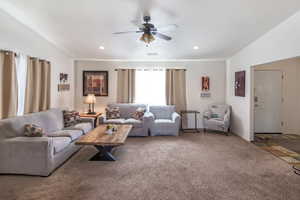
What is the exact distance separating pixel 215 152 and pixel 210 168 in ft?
2.98

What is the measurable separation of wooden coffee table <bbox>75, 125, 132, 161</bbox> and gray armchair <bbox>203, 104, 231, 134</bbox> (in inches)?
116

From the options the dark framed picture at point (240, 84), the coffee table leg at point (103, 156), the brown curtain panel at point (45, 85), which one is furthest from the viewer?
the dark framed picture at point (240, 84)

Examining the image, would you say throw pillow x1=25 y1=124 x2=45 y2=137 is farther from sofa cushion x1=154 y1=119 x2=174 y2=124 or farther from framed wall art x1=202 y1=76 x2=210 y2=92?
framed wall art x1=202 y1=76 x2=210 y2=92

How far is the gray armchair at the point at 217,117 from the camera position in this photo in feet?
18.3

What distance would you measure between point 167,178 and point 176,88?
3.80 meters

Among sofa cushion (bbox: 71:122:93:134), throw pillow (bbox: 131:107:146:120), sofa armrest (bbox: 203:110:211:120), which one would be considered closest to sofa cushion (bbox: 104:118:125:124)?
throw pillow (bbox: 131:107:146:120)

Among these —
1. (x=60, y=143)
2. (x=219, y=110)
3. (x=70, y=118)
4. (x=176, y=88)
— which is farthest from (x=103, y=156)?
(x=219, y=110)

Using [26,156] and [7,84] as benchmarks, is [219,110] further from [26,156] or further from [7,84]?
[7,84]

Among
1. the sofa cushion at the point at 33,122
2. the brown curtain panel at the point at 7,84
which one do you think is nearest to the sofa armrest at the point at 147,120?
the sofa cushion at the point at 33,122

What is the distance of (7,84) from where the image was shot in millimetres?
3459

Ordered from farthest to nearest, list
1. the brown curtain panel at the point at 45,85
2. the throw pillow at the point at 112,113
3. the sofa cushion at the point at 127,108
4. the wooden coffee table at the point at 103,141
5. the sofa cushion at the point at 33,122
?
the sofa cushion at the point at 127,108 → the throw pillow at the point at 112,113 → the brown curtain panel at the point at 45,85 → the wooden coffee table at the point at 103,141 → the sofa cushion at the point at 33,122

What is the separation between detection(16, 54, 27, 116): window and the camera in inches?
153

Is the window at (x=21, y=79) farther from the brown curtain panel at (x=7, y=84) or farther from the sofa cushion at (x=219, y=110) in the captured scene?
the sofa cushion at (x=219, y=110)

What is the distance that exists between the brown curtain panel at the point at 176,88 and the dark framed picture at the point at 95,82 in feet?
6.95
